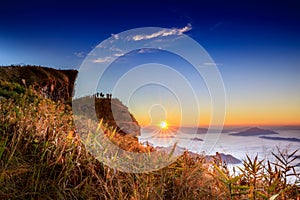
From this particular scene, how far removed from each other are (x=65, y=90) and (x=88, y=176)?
9.48 m

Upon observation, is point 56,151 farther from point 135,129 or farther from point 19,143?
point 135,129

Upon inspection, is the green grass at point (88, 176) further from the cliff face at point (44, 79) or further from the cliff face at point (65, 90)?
the cliff face at point (44, 79)

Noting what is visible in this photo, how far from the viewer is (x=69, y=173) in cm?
420

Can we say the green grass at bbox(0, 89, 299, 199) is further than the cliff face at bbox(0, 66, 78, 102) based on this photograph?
No

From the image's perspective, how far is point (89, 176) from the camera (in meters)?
4.16

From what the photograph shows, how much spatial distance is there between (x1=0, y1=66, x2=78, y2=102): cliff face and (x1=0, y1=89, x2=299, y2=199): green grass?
6.67 meters

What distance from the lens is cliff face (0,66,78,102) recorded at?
37.8 feet

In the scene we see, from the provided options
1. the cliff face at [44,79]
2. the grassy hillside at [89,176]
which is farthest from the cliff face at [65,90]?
the grassy hillside at [89,176]

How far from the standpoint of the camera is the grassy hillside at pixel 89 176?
3.53 meters

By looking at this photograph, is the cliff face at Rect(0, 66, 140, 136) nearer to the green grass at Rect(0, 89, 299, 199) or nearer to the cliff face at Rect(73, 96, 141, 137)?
the cliff face at Rect(73, 96, 141, 137)

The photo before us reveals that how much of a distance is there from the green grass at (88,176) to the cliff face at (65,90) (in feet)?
15.3

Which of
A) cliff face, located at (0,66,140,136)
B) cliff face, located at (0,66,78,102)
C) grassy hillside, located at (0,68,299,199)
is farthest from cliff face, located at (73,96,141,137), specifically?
grassy hillside, located at (0,68,299,199)

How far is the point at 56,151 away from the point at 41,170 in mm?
304

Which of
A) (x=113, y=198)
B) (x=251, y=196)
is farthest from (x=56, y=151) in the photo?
(x=251, y=196)
